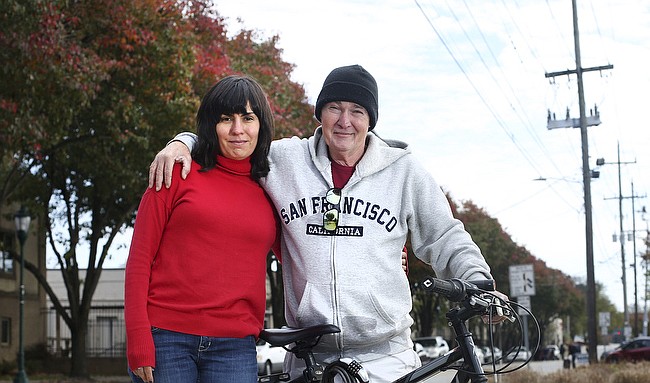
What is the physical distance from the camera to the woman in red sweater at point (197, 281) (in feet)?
12.5

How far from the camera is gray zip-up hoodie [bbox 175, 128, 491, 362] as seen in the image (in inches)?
161

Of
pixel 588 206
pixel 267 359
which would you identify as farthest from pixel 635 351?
pixel 267 359

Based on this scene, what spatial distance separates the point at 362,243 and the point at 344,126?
0.52 meters

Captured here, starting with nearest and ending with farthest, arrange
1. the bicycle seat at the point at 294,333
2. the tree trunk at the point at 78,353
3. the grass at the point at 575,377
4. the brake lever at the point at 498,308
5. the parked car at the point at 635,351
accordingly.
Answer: the brake lever at the point at 498,308
the bicycle seat at the point at 294,333
the grass at the point at 575,377
the tree trunk at the point at 78,353
the parked car at the point at 635,351

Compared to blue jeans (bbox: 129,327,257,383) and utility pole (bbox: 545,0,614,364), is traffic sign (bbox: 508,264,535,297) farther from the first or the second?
blue jeans (bbox: 129,327,257,383)

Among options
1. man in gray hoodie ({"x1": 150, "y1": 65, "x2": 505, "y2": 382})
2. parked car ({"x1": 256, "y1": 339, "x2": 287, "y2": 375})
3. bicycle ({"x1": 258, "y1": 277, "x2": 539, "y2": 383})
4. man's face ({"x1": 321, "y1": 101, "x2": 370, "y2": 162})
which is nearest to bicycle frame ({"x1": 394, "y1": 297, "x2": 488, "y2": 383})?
bicycle ({"x1": 258, "y1": 277, "x2": 539, "y2": 383})

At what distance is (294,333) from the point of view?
4.03m

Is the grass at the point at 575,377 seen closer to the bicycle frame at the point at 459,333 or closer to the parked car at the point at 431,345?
the bicycle frame at the point at 459,333

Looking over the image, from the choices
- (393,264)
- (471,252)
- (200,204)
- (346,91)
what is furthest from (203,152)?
(471,252)

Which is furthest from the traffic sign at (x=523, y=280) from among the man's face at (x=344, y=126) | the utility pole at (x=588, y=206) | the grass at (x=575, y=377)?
the man's face at (x=344, y=126)

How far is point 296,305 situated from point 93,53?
43.1ft

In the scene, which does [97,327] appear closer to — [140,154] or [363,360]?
[140,154]

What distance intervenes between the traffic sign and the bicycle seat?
21.2 meters

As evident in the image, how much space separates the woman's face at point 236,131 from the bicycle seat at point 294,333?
75 centimetres
